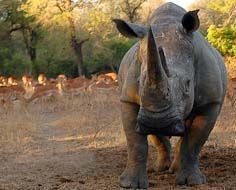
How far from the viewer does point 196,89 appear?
18.2ft

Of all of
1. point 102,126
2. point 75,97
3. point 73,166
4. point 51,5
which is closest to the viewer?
point 73,166

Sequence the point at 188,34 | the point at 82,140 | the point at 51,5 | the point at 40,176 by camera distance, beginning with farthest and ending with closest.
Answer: the point at 51,5
the point at 82,140
the point at 40,176
the point at 188,34

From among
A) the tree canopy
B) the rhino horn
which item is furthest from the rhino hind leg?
the tree canopy

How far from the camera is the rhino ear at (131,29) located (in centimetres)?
530

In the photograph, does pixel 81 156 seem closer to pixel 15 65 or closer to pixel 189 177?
pixel 189 177

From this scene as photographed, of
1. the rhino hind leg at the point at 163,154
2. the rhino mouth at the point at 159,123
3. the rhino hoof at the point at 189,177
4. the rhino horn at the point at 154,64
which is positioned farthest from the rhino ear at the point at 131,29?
the rhino hind leg at the point at 163,154

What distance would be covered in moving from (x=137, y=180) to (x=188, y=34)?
57.4 inches

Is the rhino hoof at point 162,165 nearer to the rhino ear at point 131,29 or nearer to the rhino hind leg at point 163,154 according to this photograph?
the rhino hind leg at point 163,154

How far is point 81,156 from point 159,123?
13.0 feet

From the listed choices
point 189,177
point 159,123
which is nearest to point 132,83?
point 159,123

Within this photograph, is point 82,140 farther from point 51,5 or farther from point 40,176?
point 51,5

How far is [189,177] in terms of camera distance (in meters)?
5.79

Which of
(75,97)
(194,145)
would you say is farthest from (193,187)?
(75,97)

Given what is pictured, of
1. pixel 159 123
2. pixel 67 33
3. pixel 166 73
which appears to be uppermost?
pixel 67 33
